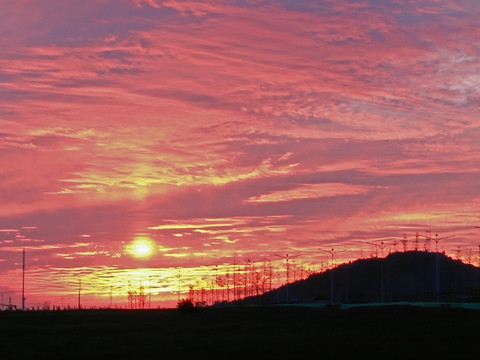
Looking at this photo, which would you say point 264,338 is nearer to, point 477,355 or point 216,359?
point 216,359

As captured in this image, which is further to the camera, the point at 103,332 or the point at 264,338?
the point at 103,332

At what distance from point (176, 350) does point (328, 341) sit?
913cm

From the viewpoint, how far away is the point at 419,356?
1439 inches

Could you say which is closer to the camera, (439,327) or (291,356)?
(291,356)

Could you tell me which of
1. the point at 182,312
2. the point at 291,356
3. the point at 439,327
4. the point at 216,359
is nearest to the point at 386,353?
the point at 291,356

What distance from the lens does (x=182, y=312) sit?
107312 mm

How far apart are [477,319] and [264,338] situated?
25.4 meters

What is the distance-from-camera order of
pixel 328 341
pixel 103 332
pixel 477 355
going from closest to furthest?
pixel 477 355, pixel 328 341, pixel 103 332

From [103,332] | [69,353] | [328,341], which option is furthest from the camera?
[103,332]

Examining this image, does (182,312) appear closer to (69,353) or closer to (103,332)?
(103,332)

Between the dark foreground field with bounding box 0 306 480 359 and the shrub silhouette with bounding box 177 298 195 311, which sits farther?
the shrub silhouette with bounding box 177 298 195 311

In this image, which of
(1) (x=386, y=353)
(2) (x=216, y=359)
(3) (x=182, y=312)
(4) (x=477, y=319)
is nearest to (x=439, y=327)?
(4) (x=477, y=319)

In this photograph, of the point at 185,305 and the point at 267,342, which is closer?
the point at 267,342

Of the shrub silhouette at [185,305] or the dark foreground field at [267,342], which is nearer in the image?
the dark foreground field at [267,342]
